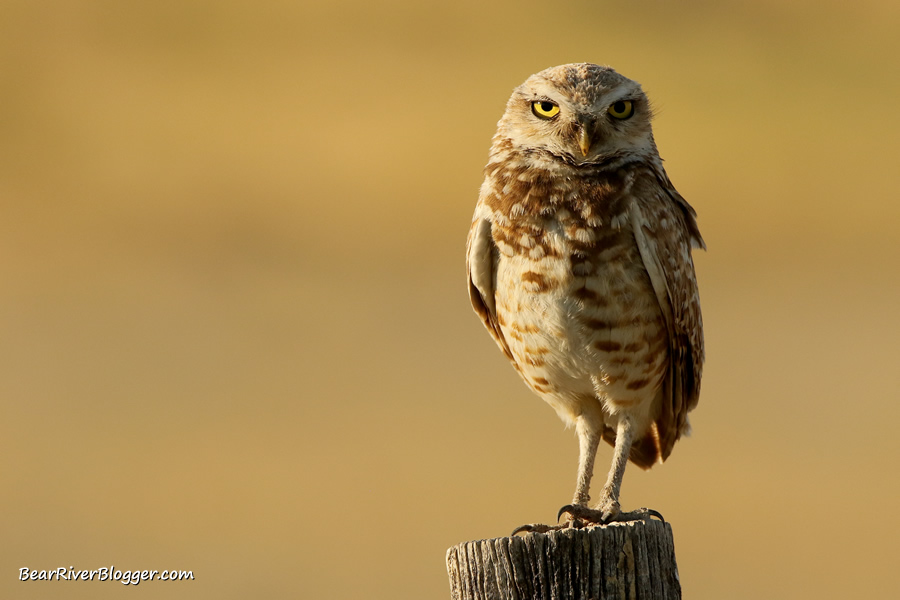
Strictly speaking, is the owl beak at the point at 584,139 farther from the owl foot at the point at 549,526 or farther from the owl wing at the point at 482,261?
the owl foot at the point at 549,526

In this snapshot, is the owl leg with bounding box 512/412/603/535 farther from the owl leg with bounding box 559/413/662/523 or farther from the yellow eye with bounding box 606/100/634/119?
the yellow eye with bounding box 606/100/634/119

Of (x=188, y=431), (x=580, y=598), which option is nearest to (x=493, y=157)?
(x=580, y=598)

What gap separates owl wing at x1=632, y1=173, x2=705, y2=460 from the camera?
570 centimetres

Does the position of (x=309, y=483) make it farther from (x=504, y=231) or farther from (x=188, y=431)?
(x=504, y=231)

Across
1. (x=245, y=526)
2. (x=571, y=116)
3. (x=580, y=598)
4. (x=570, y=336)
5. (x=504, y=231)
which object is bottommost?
(x=245, y=526)

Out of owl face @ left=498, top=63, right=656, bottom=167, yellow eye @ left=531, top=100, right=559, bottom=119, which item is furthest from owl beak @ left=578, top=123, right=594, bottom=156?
yellow eye @ left=531, top=100, right=559, bottom=119

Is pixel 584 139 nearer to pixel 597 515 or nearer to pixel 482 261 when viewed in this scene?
pixel 482 261

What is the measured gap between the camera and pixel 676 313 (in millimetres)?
5836

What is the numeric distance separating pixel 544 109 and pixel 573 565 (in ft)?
7.94

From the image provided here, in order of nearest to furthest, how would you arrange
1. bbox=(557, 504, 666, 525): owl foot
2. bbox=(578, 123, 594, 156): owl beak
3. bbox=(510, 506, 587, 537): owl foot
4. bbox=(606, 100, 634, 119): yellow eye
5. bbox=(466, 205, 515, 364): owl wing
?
1. bbox=(510, 506, 587, 537): owl foot
2. bbox=(557, 504, 666, 525): owl foot
3. bbox=(578, 123, 594, 156): owl beak
4. bbox=(606, 100, 634, 119): yellow eye
5. bbox=(466, 205, 515, 364): owl wing

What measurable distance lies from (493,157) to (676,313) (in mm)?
1176

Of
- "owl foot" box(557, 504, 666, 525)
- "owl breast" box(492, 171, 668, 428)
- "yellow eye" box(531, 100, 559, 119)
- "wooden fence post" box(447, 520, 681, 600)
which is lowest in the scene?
"owl foot" box(557, 504, 666, 525)

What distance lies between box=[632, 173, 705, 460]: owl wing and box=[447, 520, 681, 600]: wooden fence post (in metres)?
1.68

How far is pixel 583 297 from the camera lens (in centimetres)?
569
